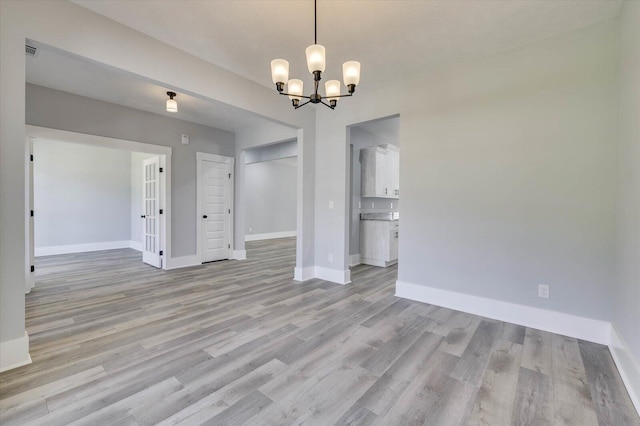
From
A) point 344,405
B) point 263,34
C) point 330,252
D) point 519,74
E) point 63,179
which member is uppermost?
point 263,34

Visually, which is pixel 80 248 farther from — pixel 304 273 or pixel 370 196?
pixel 370 196

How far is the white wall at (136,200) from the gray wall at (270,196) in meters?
2.96

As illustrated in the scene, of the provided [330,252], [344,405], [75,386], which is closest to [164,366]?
[75,386]

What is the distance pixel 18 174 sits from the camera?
78.0 inches

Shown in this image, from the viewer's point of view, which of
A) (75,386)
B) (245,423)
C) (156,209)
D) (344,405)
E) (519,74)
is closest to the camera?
(245,423)

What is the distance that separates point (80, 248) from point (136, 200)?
1682 mm

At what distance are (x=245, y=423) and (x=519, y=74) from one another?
12.2ft

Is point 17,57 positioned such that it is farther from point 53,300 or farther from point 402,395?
point 402,395

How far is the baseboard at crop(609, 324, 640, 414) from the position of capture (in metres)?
1.64

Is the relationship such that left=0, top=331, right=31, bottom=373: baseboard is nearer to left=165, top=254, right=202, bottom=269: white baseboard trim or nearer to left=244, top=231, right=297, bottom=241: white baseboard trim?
left=165, top=254, right=202, bottom=269: white baseboard trim

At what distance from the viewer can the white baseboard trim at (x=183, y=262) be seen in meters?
5.09

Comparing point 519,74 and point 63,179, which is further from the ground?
point 519,74

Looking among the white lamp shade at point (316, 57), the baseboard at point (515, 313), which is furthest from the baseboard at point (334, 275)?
the white lamp shade at point (316, 57)

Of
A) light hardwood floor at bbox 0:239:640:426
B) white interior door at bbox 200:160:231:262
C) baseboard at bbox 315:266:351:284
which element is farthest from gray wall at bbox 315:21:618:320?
white interior door at bbox 200:160:231:262
